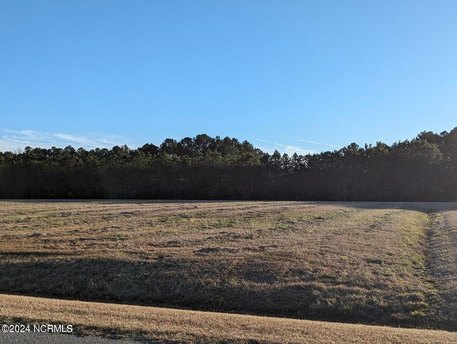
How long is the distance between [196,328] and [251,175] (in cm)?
9172

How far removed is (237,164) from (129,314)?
301 ft

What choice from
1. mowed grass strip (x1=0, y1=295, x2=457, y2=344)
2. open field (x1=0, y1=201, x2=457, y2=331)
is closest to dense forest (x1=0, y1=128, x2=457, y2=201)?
open field (x1=0, y1=201, x2=457, y2=331)

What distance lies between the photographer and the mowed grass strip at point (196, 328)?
8.53m

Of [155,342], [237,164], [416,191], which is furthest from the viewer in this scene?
[237,164]

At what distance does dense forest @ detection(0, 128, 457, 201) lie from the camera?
296ft

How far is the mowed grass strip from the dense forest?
8361 centimetres

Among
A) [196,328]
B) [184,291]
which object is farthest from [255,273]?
[196,328]

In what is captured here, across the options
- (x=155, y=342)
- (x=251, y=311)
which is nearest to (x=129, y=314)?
(x=155, y=342)

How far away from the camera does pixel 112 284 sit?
16.7 m

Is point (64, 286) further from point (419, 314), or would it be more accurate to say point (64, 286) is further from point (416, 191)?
point (416, 191)

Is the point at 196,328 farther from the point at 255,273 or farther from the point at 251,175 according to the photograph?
the point at 251,175

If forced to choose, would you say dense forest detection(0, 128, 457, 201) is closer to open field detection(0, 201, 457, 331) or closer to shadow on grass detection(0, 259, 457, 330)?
open field detection(0, 201, 457, 331)

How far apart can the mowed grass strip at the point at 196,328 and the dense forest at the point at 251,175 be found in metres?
83.6

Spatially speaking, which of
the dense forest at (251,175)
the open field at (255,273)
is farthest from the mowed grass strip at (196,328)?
the dense forest at (251,175)
